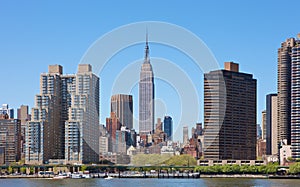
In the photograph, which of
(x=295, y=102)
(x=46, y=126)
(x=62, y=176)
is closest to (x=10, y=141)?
(x=46, y=126)

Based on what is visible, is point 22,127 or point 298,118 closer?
point 298,118

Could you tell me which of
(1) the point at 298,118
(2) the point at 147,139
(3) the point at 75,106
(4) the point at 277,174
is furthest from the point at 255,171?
(2) the point at 147,139

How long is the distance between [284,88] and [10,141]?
59.6 meters

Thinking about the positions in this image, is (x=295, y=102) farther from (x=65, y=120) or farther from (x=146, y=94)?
(x=65, y=120)

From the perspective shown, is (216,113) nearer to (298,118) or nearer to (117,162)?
(298,118)

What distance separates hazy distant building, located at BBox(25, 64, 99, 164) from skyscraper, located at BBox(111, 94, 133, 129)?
26.1m

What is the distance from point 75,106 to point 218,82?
28.4 m

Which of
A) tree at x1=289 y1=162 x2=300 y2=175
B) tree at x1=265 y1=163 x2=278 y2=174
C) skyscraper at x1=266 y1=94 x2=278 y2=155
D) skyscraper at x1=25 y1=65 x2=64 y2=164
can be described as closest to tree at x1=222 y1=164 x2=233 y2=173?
tree at x1=265 y1=163 x2=278 y2=174

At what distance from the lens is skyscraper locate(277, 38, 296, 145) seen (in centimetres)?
15950

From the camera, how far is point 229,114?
149 m

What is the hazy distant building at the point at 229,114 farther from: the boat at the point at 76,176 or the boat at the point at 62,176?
the boat at the point at 76,176

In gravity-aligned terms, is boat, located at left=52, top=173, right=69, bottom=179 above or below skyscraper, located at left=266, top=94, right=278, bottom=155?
below

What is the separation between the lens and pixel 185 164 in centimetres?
14738

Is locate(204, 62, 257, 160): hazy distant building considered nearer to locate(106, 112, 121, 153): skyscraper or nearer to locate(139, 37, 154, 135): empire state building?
locate(139, 37, 154, 135): empire state building
